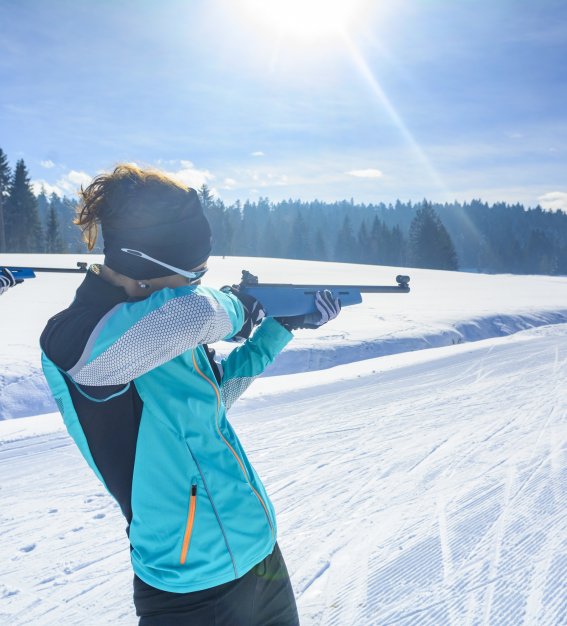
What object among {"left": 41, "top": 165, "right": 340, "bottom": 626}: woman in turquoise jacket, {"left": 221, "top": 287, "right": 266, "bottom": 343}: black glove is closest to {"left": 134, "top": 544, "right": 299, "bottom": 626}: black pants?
{"left": 41, "top": 165, "right": 340, "bottom": 626}: woman in turquoise jacket

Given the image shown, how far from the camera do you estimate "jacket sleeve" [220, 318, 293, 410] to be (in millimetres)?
1886

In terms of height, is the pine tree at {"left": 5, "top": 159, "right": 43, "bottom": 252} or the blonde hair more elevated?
the pine tree at {"left": 5, "top": 159, "right": 43, "bottom": 252}

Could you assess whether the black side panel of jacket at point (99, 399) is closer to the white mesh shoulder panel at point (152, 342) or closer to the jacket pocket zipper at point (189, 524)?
the white mesh shoulder panel at point (152, 342)

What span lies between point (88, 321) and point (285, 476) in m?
3.09

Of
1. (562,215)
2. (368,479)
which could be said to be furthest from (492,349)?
(562,215)

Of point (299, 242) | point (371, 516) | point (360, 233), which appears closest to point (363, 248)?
point (360, 233)

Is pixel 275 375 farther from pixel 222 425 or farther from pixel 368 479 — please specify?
pixel 222 425

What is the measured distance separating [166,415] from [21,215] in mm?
50293

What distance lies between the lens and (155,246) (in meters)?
1.31

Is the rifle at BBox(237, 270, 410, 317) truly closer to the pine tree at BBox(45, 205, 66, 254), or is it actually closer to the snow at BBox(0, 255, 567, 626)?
the snow at BBox(0, 255, 567, 626)

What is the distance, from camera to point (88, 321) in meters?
1.18

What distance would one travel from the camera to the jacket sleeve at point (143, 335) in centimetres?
116

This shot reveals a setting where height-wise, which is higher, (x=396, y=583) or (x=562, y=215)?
(x=562, y=215)

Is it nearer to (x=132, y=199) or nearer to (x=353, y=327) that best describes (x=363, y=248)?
(x=353, y=327)
